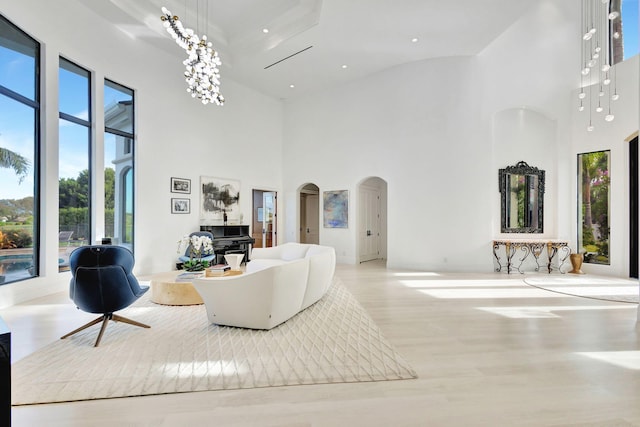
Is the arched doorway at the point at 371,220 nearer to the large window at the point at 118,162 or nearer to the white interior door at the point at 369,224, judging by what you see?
the white interior door at the point at 369,224

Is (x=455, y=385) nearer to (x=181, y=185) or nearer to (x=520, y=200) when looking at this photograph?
(x=520, y=200)

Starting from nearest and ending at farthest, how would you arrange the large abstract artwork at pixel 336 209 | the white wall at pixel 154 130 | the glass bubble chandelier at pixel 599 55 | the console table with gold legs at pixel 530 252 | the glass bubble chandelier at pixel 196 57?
the glass bubble chandelier at pixel 196 57 < the white wall at pixel 154 130 < the glass bubble chandelier at pixel 599 55 < the console table with gold legs at pixel 530 252 < the large abstract artwork at pixel 336 209

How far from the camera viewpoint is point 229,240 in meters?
7.93

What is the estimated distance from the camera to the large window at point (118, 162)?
6418mm

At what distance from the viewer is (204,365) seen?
2.75m

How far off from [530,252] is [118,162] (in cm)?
982

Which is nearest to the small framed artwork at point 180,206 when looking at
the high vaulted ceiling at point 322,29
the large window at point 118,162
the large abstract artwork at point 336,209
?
the large window at point 118,162

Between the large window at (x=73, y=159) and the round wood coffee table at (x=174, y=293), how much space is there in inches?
92.5

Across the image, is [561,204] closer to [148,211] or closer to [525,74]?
[525,74]

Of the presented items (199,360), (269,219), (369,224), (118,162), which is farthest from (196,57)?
(369,224)

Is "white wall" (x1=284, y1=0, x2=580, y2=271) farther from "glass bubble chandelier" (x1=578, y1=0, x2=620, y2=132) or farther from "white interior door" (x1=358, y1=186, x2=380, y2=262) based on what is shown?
"white interior door" (x1=358, y1=186, x2=380, y2=262)

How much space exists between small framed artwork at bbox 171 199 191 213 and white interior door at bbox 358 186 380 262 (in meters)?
4.77

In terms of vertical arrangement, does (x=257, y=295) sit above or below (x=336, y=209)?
below

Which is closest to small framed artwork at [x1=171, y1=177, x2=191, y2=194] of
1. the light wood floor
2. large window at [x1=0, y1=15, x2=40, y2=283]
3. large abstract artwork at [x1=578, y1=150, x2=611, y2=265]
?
large window at [x1=0, y1=15, x2=40, y2=283]
